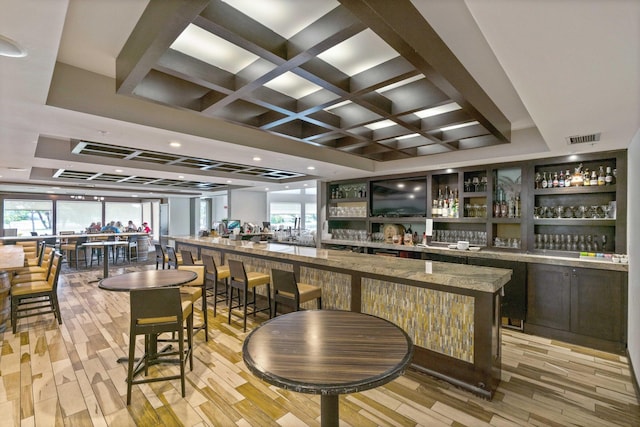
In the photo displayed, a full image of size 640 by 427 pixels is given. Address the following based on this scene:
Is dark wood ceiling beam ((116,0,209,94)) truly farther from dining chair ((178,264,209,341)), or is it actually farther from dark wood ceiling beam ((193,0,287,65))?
dining chair ((178,264,209,341))

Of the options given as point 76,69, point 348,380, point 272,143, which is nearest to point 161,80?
point 76,69

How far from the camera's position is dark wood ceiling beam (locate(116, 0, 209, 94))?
4.45 feet

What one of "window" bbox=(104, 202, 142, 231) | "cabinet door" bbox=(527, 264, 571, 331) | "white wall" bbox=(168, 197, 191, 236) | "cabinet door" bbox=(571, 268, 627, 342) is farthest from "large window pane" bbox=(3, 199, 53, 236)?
"cabinet door" bbox=(571, 268, 627, 342)

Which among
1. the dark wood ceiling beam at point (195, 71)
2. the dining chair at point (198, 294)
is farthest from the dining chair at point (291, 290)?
the dark wood ceiling beam at point (195, 71)

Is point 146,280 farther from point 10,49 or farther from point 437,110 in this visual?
point 437,110

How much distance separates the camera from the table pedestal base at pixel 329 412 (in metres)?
1.50

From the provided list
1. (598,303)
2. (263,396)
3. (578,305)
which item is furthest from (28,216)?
(598,303)

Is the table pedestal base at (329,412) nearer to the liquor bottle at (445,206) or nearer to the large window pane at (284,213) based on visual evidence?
the liquor bottle at (445,206)

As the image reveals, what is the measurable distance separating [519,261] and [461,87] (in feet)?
9.45

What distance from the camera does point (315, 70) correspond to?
6.82ft

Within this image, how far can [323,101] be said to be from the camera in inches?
105

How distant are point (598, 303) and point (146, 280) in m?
5.06

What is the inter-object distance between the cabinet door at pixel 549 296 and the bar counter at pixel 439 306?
1452 millimetres

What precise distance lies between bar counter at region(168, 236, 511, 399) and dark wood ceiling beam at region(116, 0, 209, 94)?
247 cm
